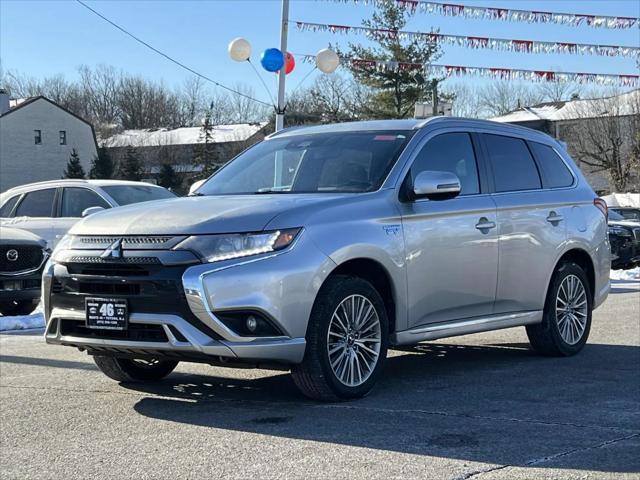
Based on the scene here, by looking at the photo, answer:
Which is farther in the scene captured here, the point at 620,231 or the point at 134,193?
the point at 620,231

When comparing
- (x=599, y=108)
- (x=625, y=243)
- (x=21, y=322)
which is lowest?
(x=21, y=322)

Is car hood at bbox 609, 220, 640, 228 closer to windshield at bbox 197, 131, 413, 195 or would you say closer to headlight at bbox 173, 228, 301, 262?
windshield at bbox 197, 131, 413, 195

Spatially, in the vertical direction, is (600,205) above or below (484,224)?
above

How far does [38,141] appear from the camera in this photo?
68.1m

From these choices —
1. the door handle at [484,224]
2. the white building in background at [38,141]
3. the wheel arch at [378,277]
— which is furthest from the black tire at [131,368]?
the white building in background at [38,141]

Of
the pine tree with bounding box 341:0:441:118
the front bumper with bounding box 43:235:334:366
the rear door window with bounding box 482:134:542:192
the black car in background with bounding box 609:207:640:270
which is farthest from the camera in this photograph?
the pine tree with bounding box 341:0:441:118

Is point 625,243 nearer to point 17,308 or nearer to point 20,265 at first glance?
point 17,308

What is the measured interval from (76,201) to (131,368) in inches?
302

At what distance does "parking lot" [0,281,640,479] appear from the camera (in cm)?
427

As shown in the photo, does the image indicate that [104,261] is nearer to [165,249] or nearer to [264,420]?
[165,249]

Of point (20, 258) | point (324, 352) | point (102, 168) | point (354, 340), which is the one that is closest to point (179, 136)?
point (102, 168)

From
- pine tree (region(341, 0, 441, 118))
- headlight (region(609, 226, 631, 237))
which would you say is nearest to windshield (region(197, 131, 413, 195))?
headlight (region(609, 226, 631, 237))

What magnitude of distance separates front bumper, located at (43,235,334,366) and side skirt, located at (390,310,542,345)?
3.35ft

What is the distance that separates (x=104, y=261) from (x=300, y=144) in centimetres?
199
